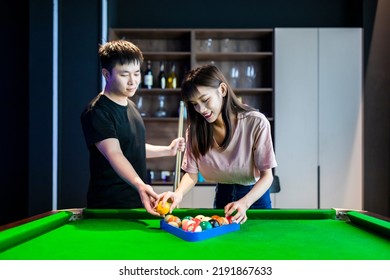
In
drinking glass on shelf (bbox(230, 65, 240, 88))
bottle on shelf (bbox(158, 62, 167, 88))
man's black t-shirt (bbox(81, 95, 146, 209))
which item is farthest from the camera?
drinking glass on shelf (bbox(230, 65, 240, 88))

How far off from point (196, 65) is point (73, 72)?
1.30 metres

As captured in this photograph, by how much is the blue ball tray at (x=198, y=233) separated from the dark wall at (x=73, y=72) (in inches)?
102

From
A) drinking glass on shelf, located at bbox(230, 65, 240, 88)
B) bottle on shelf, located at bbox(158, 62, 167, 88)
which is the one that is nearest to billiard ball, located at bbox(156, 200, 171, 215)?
bottle on shelf, located at bbox(158, 62, 167, 88)

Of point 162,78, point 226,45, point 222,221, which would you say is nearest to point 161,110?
point 162,78

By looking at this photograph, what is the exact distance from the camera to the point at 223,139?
2148 mm

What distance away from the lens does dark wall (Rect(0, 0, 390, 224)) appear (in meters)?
3.94

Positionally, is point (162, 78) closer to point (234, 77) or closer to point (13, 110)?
point (234, 77)

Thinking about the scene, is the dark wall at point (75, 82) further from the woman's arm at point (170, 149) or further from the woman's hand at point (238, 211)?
the woman's hand at point (238, 211)

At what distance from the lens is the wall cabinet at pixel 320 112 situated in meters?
4.56

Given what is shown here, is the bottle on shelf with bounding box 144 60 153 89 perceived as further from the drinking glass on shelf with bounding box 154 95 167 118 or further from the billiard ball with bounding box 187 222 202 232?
the billiard ball with bounding box 187 222 202 232

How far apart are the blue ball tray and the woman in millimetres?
288

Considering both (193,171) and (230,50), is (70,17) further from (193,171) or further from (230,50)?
(193,171)
